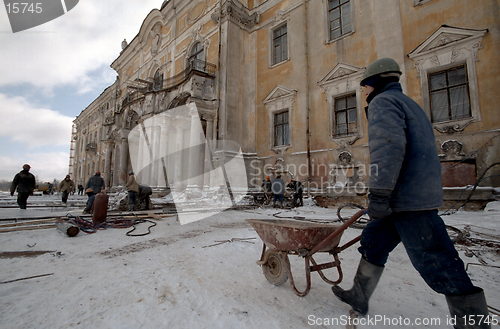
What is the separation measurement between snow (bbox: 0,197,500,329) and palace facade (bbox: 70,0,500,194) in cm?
651

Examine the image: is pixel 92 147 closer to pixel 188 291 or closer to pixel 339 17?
pixel 339 17

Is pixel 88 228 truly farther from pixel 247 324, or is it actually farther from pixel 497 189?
pixel 497 189

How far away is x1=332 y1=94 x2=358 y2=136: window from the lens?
10273 mm

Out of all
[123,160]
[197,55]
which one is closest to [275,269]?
[197,55]

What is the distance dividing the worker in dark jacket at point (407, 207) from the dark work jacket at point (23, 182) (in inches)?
429

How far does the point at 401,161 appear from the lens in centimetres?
155

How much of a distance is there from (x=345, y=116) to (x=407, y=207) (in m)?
9.91

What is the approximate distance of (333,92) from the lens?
1079 centimetres

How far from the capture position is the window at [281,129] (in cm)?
1256

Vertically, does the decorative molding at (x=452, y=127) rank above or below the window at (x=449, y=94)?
below

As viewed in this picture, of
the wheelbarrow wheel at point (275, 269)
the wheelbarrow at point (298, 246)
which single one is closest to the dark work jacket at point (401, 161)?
the wheelbarrow at point (298, 246)

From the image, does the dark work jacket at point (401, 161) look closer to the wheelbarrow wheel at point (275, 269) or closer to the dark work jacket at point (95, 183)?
the wheelbarrow wheel at point (275, 269)

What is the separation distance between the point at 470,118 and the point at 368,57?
450 cm

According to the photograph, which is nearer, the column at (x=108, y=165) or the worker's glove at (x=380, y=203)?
the worker's glove at (x=380, y=203)
